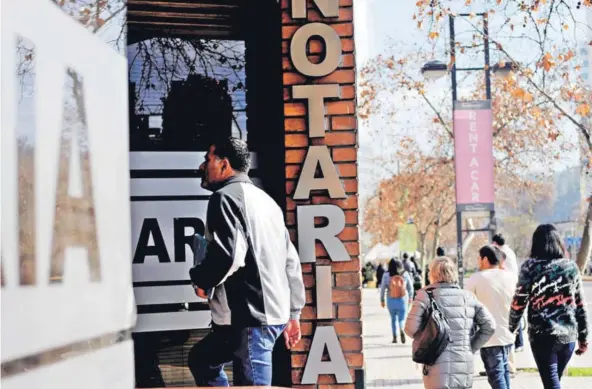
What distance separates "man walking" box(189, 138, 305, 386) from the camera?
3473 mm

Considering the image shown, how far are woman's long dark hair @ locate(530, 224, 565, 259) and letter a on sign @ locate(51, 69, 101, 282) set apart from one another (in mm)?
5612

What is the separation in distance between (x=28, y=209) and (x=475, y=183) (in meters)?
13.5

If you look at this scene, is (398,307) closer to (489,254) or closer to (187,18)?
(489,254)

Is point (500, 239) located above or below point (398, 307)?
above

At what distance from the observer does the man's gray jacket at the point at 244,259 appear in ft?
11.3

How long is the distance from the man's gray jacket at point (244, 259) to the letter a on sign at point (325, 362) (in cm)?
150

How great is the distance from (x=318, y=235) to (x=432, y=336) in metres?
1.07

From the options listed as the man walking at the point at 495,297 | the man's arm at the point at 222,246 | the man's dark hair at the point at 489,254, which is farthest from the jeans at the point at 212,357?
the man's dark hair at the point at 489,254

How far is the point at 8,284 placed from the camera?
1018 millimetres

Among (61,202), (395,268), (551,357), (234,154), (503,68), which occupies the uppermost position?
(503,68)

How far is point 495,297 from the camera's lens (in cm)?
791

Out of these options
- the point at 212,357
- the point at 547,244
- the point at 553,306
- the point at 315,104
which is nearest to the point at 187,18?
the point at 315,104

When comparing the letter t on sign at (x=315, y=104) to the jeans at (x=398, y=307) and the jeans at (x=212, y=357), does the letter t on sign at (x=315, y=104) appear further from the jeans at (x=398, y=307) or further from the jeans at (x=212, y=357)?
the jeans at (x=398, y=307)

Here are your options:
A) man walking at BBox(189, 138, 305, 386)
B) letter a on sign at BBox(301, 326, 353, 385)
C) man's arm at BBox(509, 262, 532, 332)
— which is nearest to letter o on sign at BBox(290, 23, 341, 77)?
man walking at BBox(189, 138, 305, 386)
